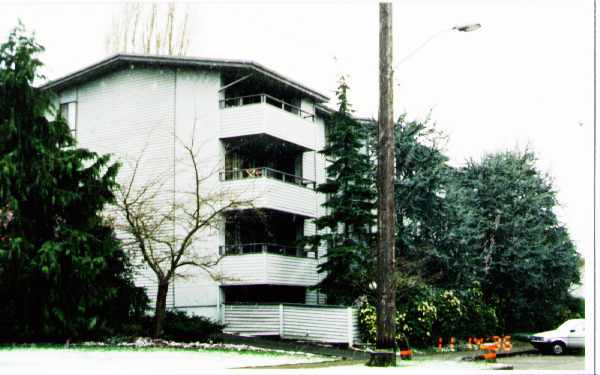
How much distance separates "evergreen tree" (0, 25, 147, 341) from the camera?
65.2 ft

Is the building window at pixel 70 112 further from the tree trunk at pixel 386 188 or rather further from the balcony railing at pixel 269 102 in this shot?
the tree trunk at pixel 386 188

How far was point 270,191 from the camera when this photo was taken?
28.5 meters

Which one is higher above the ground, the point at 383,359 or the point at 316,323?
the point at 383,359

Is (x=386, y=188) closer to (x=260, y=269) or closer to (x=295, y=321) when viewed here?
(x=295, y=321)

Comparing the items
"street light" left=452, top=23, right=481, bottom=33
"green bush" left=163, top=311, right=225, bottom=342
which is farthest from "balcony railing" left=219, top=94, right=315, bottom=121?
"street light" left=452, top=23, right=481, bottom=33

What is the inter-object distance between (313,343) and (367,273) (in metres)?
2.90

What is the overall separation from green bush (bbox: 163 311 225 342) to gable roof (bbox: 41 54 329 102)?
967 centimetres

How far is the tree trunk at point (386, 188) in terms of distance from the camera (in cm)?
1551

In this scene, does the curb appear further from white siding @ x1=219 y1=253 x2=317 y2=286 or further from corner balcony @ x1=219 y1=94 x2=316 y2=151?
corner balcony @ x1=219 y1=94 x2=316 y2=151

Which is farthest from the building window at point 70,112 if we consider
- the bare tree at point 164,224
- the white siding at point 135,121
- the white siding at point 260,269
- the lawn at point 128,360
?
the lawn at point 128,360

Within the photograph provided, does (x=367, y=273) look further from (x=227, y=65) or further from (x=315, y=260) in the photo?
(x=227, y=65)

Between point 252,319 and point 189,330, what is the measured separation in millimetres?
4822

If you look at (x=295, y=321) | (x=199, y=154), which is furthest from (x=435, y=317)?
(x=199, y=154)

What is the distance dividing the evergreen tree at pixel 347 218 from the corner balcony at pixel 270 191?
66.0 inches
